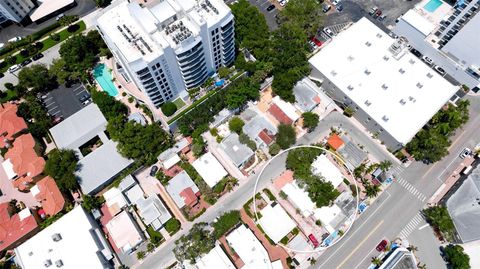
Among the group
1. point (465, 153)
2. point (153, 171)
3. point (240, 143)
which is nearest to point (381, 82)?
point (465, 153)

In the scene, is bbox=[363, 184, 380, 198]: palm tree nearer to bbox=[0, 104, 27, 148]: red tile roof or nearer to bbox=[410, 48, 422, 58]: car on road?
bbox=[410, 48, 422, 58]: car on road

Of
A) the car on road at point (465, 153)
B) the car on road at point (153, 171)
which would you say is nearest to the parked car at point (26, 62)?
the car on road at point (153, 171)

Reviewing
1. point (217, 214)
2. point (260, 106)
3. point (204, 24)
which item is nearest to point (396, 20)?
point (260, 106)

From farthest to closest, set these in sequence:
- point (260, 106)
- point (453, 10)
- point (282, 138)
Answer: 1. point (453, 10)
2. point (260, 106)
3. point (282, 138)

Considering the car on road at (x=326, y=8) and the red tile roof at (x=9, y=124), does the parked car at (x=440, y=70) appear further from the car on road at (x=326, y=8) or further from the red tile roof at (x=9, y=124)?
the red tile roof at (x=9, y=124)

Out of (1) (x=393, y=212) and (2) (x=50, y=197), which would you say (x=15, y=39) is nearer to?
(2) (x=50, y=197)

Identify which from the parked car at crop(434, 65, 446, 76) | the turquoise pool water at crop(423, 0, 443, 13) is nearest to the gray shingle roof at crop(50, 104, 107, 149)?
the parked car at crop(434, 65, 446, 76)

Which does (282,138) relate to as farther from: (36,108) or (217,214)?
(36,108)
